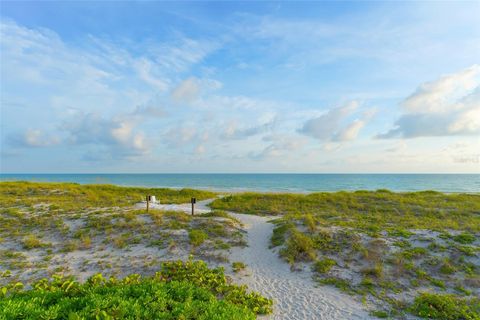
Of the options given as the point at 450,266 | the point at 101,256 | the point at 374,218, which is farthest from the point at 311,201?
the point at 101,256

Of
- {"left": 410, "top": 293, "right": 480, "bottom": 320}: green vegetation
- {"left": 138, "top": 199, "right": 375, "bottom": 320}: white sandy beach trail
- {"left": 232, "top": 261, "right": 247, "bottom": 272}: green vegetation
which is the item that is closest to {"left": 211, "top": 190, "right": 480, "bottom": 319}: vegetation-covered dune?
{"left": 410, "top": 293, "right": 480, "bottom": 320}: green vegetation

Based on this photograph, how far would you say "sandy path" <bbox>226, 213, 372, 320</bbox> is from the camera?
735 cm

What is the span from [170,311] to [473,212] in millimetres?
24515

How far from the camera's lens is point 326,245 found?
469 inches

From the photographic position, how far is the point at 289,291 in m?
8.61

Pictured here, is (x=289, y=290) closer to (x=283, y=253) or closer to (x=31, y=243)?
(x=283, y=253)

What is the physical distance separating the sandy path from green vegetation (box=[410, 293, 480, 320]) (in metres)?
1.65

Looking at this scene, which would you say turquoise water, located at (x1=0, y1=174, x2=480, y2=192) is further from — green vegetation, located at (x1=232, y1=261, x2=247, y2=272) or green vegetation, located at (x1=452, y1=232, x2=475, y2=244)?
green vegetation, located at (x1=452, y1=232, x2=475, y2=244)

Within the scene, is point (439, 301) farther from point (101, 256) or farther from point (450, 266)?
point (101, 256)

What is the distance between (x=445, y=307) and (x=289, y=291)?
4425 mm

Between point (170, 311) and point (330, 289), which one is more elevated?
point (170, 311)

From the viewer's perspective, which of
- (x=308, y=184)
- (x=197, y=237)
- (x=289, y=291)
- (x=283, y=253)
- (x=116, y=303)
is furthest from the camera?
(x=308, y=184)

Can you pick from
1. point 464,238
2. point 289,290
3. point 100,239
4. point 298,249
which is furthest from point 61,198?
point 464,238

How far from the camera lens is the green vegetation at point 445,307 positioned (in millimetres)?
7091
